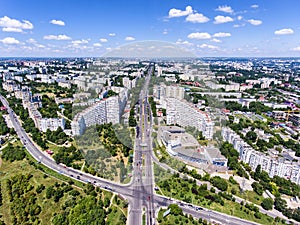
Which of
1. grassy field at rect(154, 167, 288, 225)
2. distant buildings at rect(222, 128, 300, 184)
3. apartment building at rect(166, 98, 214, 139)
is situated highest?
apartment building at rect(166, 98, 214, 139)

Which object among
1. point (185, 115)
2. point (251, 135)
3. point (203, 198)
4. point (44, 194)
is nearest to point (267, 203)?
point (203, 198)

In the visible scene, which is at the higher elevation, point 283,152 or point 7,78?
point 7,78

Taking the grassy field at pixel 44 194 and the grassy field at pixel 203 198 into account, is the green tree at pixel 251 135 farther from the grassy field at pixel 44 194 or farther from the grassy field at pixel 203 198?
the grassy field at pixel 44 194

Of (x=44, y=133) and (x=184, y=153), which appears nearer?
(x=184, y=153)

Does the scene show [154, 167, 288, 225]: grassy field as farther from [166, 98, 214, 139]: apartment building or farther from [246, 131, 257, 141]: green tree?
[246, 131, 257, 141]: green tree

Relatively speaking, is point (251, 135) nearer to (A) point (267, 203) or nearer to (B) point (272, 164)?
(B) point (272, 164)

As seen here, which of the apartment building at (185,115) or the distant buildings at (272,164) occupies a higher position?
the apartment building at (185,115)

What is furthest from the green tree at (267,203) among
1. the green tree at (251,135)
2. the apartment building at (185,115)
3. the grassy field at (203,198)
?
the green tree at (251,135)

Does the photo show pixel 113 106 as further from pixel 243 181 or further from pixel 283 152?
pixel 283 152

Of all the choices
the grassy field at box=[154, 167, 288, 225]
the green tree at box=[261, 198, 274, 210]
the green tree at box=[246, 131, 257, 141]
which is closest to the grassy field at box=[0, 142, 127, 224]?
the grassy field at box=[154, 167, 288, 225]

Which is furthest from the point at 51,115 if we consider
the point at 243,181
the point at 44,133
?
the point at 243,181

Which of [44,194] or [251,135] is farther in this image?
[251,135]
